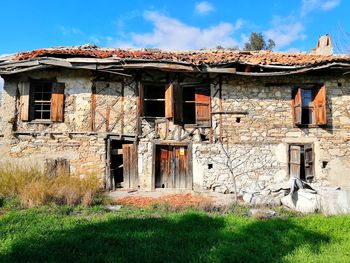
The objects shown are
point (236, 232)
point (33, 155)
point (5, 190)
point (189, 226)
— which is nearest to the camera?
point (236, 232)

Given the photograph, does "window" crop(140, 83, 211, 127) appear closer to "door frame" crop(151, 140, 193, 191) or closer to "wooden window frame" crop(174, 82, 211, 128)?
"wooden window frame" crop(174, 82, 211, 128)

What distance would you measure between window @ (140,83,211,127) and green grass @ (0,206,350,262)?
466cm

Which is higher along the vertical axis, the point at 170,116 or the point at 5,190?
the point at 170,116

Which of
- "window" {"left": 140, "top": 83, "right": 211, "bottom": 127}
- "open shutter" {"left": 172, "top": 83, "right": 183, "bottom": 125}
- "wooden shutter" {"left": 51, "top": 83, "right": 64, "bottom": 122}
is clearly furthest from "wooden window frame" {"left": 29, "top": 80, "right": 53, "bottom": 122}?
"open shutter" {"left": 172, "top": 83, "right": 183, "bottom": 125}

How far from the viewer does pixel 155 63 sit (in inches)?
407

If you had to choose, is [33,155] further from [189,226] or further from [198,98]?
[189,226]

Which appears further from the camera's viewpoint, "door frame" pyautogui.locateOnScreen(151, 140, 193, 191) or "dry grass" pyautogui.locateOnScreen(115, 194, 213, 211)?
"door frame" pyautogui.locateOnScreen(151, 140, 193, 191)

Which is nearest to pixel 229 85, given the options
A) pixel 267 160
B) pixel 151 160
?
pixel 267 160

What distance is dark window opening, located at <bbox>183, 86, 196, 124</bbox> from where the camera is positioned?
11648mm

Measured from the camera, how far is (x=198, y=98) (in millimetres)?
11086

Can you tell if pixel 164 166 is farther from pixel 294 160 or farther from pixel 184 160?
pixel 294 160

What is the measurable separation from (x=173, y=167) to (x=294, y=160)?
4493 millimetres

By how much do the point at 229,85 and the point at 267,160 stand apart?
3143 millimetres

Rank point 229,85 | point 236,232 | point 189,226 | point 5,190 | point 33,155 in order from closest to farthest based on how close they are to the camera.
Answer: point 236,232 < point 189,226 < point 5,190 < point 33,155 < point 229,85
